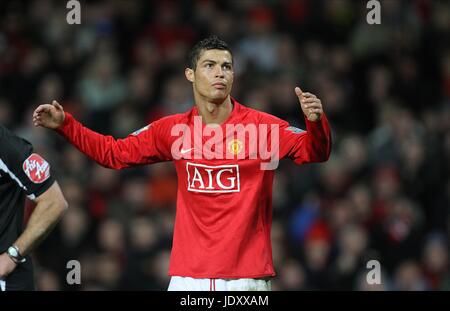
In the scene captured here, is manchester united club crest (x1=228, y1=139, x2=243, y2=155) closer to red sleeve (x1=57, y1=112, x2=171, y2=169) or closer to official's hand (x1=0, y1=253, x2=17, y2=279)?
red sleeve (x1=57, y1=112, x2=171, y2=169)

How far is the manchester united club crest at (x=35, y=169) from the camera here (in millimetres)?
5750

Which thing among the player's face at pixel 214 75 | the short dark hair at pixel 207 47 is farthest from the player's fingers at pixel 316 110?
the short dark hair at pixel 207 47

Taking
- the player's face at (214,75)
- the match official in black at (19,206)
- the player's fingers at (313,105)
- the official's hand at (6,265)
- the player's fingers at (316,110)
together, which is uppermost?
the player's face at (214,75)

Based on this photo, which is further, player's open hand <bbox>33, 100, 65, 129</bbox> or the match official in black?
player's open hand <bbox>33, 100, 65, 129</bbox>

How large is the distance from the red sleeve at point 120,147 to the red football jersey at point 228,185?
0.02m

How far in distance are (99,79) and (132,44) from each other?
2.39 feet

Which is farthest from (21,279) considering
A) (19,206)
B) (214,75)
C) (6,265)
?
(214,75)

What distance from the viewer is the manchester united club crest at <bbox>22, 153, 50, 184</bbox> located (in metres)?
5.75

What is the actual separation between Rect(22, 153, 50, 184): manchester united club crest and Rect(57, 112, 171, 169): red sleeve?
14.0 inches

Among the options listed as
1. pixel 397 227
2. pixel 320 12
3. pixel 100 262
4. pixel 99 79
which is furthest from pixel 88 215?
pixel 320 12

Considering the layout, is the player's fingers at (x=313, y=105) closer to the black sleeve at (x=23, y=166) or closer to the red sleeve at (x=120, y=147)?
the red sleeve at (x=120, y=147)

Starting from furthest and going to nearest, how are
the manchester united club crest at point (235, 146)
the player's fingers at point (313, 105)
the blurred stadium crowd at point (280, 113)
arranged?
the blurred stadium crowd at point (280, 113) → the manchester united club crest at point (235, 146) → the player's fingers at point (313, 105)

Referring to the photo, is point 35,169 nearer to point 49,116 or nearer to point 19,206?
point 19,206

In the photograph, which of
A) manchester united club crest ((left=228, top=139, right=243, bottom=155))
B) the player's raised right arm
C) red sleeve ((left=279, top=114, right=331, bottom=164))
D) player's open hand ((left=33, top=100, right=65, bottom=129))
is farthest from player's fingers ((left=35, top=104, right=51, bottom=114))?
red sleeve ((left=279, top=114, right=331, bottom=164))
